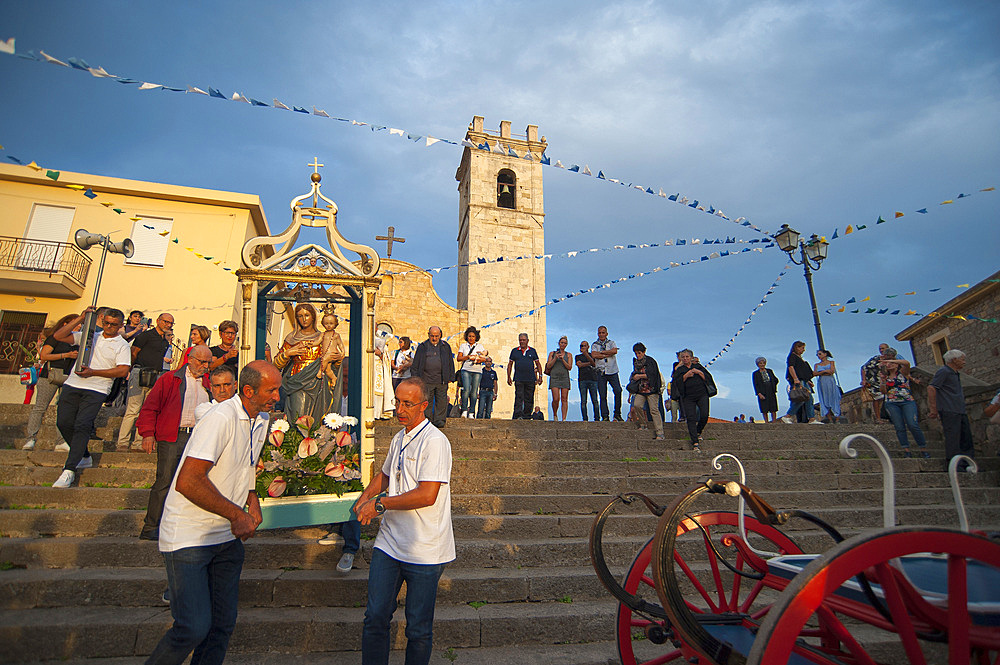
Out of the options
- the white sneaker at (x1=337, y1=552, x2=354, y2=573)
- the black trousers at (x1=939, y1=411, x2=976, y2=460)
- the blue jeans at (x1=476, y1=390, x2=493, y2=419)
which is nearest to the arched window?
the blue jeans at (x1=476, y1=390, x2=493, y2=419)

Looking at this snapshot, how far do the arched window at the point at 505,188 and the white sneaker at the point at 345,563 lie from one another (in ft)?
78.4

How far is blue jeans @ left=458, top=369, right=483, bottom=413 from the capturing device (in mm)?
9773

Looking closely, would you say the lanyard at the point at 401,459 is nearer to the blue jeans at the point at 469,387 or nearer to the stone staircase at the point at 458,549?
the stone staircase at the point at 458,549

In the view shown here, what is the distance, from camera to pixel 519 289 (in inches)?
958

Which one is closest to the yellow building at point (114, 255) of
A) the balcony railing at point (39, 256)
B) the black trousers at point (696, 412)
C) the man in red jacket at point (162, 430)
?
the balcony railing at point (39, 256)

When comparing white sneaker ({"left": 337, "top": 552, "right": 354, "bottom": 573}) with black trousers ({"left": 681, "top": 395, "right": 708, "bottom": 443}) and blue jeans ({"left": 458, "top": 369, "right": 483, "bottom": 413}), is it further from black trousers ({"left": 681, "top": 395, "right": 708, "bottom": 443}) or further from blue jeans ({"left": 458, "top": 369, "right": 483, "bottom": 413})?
blue jeans ({"left": 458, "top": 369, "right": 483, "bottom": 413})

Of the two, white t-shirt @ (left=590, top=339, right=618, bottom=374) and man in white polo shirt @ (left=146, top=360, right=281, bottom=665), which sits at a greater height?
white t-shirt @ (left=590, top=339, right=618, bottom=374)

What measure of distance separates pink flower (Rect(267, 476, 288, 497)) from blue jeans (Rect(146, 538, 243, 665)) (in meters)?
1.50

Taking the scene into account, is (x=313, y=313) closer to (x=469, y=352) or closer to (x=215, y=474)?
(x=215, y=474)

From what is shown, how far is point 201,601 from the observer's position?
2.38m

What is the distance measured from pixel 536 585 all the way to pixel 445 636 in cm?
85

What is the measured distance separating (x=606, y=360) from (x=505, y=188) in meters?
18.6

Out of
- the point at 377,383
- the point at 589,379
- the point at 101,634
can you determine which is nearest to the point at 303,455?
the point at 101,634

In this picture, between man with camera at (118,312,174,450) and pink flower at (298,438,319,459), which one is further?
man with camera at (118,312,174,450)
